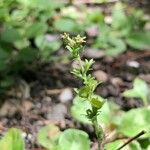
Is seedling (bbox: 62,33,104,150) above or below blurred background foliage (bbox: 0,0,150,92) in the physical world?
above

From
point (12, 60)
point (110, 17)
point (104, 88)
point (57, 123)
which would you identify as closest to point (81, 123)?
point (57, 123)

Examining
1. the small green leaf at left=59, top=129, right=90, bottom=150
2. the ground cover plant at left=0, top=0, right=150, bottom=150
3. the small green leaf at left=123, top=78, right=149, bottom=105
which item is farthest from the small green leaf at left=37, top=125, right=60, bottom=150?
the small green leaf at left=123, top=78, right=149, bottom=105

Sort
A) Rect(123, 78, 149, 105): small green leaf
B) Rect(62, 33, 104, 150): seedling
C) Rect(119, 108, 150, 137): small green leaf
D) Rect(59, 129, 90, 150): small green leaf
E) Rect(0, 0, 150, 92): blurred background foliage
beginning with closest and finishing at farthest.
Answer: Rect(62, 33, 104, 150): seedling < Rect(59, 129, 90, 150): small green leaf < Rect(119, 108, 150, 137): small green leaf < Rect(123, 78, 149, 105): small green leaf < Rect(0, 0, 150, 92): blurred background foliage

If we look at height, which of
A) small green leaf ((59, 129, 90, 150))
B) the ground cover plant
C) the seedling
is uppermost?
the seedling

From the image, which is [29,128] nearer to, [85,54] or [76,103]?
[76,103]

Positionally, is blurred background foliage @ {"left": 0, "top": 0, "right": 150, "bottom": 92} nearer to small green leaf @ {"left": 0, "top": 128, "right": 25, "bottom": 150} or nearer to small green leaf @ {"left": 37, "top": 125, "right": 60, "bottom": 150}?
small green leaf @ {"left": 37, "top": 125, "right": 60, "bottom": 150}

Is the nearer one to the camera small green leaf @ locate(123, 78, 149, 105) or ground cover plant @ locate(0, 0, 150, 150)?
ground cover plant @ locate(0, 0, 150, 150)

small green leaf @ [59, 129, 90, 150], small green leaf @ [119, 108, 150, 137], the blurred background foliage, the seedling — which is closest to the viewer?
the seedling

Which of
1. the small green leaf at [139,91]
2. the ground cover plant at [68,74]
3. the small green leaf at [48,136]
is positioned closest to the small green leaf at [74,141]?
the ground cover plant at [68,74]

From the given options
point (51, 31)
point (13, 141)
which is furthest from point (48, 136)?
point (51, 31)
